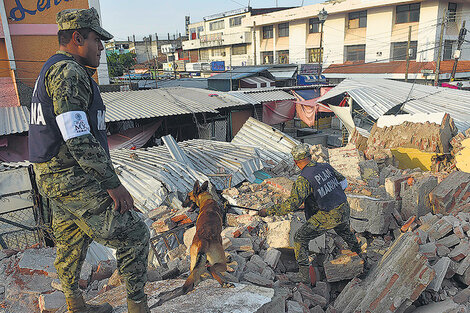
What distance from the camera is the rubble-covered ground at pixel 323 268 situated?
285cm

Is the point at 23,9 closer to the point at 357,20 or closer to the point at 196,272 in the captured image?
the point at 196,272

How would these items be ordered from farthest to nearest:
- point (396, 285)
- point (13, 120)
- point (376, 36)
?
point (376, 36) → point (13, 120) → point (396, 285)

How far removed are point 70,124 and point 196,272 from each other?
5.47 ft

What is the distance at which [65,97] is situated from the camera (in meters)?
1.86

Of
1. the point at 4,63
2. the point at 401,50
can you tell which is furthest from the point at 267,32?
the point at 4,63

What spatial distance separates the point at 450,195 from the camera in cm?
545

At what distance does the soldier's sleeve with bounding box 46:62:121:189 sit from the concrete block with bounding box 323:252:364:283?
2.82 metres

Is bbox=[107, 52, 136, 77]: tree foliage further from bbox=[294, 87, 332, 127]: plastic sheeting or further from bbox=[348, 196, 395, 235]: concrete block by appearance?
bbox=[348, 196, 395, 235]: concrete block

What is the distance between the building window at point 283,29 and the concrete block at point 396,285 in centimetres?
3782

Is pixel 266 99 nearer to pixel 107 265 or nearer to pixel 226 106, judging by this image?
pixel 226 106

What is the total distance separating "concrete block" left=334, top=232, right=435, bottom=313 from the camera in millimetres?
3008

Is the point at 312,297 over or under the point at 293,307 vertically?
under

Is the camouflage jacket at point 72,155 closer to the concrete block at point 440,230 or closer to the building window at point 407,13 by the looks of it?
the concrete block at point 440,230

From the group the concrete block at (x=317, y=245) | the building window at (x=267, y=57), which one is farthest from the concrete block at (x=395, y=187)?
the building window at (x=267, y=57)
